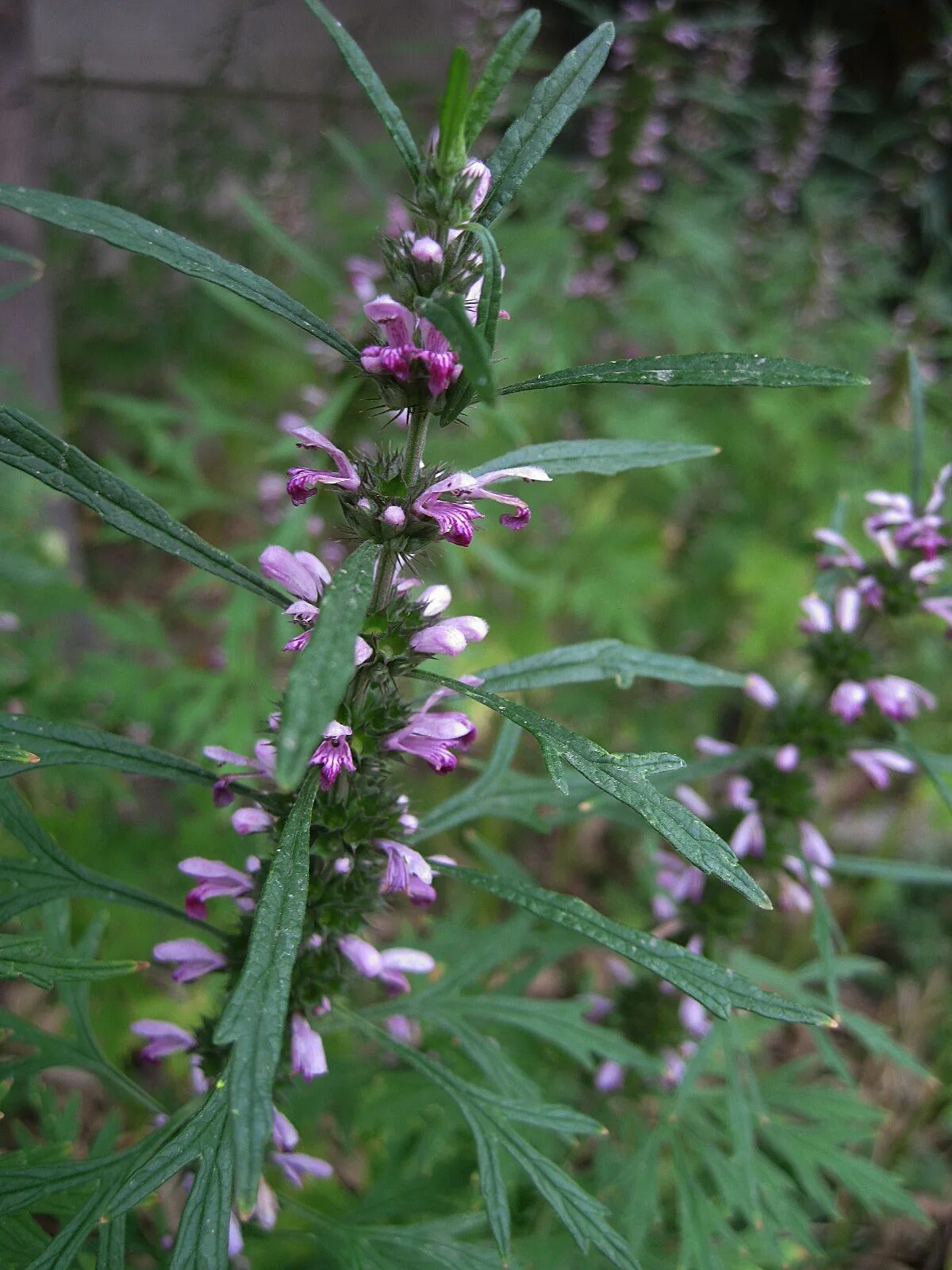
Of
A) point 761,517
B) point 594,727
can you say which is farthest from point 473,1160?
point 761,517

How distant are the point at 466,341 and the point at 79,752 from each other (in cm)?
72

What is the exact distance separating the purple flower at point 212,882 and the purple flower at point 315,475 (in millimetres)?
452

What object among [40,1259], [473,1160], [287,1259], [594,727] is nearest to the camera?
[40,1259]

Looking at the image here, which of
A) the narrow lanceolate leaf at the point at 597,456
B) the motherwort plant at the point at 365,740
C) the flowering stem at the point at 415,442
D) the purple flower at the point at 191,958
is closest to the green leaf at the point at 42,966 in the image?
the motherwort plant at the point at 365,740

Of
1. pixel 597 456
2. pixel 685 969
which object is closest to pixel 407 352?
pixel 597 456

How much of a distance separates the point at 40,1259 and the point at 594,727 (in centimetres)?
309

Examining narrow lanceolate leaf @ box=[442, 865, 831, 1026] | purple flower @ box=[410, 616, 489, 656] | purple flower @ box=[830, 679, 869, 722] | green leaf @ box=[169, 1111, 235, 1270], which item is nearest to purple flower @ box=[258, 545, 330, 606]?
purple flower @ box=[410, 616, 489, 656]

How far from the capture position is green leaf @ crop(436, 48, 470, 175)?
0.80 meters

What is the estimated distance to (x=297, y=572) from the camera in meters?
1.15

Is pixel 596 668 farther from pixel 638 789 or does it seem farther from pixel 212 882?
pixel 212 882

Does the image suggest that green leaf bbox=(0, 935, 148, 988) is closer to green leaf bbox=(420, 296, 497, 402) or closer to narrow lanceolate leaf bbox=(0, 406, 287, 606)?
narrow lanceolate leaf bbox=(0, 406, 287, 606)

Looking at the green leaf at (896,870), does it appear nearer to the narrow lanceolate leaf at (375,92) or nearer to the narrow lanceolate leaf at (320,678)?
the narrow lanceolate leaf at (320,678)

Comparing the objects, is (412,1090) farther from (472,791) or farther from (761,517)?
(761,517)

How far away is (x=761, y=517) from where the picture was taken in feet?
13.4
